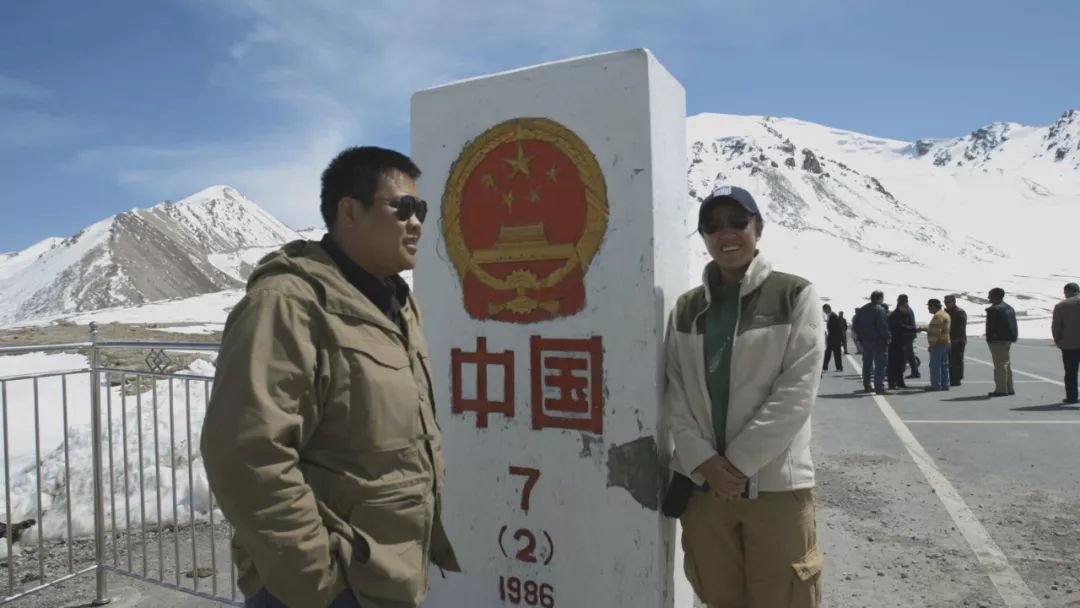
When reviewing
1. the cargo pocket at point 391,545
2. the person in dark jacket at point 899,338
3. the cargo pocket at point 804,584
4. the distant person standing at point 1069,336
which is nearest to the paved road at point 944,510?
the distant person standing at point 1069,336

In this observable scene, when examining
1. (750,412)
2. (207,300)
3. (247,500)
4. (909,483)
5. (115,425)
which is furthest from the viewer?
(207,300)

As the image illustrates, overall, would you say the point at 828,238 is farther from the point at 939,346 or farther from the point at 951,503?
the point at 951,503

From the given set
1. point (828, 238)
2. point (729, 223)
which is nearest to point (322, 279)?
point (729, 223)

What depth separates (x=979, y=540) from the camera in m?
4.46

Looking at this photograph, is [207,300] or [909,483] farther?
[207,300]

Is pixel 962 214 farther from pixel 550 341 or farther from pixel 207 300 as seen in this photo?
pixel 550 341

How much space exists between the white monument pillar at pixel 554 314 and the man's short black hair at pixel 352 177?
44.3 inches

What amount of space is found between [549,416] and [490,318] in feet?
1.68

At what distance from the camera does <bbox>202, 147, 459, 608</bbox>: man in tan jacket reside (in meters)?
1.55

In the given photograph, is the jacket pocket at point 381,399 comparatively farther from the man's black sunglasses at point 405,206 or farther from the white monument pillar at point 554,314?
the white monument pillar at point 554,314

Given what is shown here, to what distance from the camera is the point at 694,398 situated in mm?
2549

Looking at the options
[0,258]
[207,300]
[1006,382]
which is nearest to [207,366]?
[1006,382]

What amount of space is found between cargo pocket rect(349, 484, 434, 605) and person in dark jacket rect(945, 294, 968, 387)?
12.2 metres

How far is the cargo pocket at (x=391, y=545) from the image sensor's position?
1.73m
